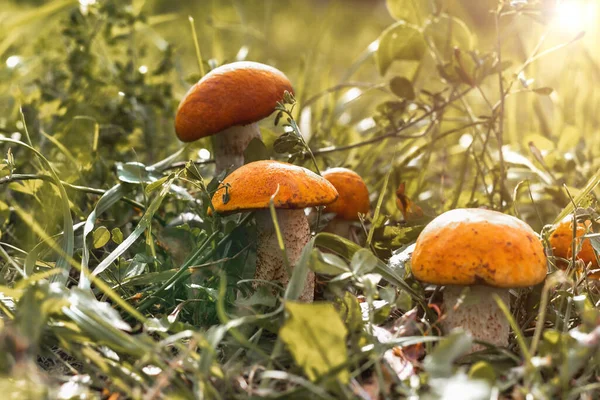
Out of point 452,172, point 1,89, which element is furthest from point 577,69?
point 1,89

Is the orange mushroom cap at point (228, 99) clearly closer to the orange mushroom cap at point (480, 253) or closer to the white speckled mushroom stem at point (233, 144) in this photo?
the white speckled mushroom stem at point (233, 144)

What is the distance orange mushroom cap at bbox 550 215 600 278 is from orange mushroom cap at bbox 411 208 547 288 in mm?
380

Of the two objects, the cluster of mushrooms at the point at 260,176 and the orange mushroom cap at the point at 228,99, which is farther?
the orange mushroom cap at the point at 228,99

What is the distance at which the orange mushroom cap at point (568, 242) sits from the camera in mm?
1764

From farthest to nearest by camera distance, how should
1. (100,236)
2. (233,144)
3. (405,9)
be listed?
(405,9) → (233,144) → (100,236)

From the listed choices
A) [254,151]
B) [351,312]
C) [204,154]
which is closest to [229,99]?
[254,151]

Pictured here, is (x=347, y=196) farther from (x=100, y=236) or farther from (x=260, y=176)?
(x=100, y=236)

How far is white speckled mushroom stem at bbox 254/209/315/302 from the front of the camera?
1727mm

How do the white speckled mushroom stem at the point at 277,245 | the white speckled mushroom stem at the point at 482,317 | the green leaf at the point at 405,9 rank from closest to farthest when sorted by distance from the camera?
the white speckled mushroom stem at the point at 482,317 → the white speckled mushroom stem at the point at 277,245 → the green leaf at the point at 405,9

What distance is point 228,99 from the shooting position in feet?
6.41

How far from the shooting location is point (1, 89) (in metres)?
3.14

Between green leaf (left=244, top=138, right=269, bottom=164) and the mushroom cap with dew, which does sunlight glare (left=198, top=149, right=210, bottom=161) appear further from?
the mushroom cap with dew

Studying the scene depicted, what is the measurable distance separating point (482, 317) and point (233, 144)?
1112 millimetres

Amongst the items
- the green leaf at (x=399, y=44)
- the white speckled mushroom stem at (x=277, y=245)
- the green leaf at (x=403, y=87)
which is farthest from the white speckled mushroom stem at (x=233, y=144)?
the green leaf at (x=399, y=44)
